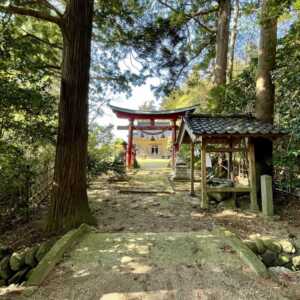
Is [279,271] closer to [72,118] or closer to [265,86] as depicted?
[72,118]

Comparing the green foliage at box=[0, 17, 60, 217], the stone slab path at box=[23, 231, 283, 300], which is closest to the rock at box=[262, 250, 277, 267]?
the stone slab path at box=[23, 231, 283, 300]

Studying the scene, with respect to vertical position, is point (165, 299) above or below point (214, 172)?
below

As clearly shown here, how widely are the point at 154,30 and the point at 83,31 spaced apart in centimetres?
476

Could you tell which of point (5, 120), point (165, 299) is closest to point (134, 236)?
point (165, 299)

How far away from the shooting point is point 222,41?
9125mm

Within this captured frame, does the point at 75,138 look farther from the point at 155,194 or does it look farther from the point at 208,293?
the point at 155,194

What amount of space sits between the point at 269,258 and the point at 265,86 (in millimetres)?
4342

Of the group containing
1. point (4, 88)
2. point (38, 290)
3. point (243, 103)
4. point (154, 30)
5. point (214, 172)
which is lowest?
point (38, 290)

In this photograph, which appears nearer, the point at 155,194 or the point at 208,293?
the point at 208,293

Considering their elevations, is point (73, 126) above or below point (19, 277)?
above

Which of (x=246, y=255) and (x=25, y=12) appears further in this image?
(x=25, y=12)

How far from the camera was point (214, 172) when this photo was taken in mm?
8398

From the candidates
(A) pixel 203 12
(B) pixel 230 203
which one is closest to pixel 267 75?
(B) pixel 230 203

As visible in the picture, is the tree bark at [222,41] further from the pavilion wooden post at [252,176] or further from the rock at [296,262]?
the rock at [296,262]
